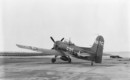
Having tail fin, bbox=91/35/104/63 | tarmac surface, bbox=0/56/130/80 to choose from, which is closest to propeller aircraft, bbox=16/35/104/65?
tail fin, bbox=91/35/104/63

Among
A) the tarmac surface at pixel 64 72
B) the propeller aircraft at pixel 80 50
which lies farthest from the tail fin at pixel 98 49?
the tarmac surface at pixel 64 72

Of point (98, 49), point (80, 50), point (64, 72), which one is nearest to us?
point (64, 72)

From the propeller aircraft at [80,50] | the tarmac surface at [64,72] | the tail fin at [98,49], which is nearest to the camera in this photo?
the tarmac surface at [64,72]

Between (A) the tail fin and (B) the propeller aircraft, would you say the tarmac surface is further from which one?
(B) the propeller aircraft

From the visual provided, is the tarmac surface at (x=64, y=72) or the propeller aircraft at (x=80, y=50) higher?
the propeller aircraft at (x=80, y=50)

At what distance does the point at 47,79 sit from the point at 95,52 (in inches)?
474

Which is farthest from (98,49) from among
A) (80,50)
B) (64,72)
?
(64,72)

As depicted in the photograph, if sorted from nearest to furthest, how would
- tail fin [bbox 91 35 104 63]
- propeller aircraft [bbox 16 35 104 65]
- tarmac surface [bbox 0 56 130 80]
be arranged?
tarmac surface [bbox 0 56 130 80], tail fin [bbox 91 35 104 63], propeller aircraft [bbox 16 35 104 65]

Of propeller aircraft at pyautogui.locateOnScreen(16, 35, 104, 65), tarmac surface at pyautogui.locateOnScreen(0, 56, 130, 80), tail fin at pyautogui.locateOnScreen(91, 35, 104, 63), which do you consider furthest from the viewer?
propeller aircraft at pyautogui.locateOnScreen(16, 35, 104, 65)

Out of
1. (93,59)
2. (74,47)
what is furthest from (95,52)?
(74,47)

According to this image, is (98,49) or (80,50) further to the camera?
(80,50)

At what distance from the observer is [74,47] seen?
27797 mm

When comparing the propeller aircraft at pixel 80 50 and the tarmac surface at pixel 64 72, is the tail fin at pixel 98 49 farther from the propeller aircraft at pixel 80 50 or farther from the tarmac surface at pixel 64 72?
the tarmac surface at pixel 64 72

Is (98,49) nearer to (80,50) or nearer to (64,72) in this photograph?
(80,50)
